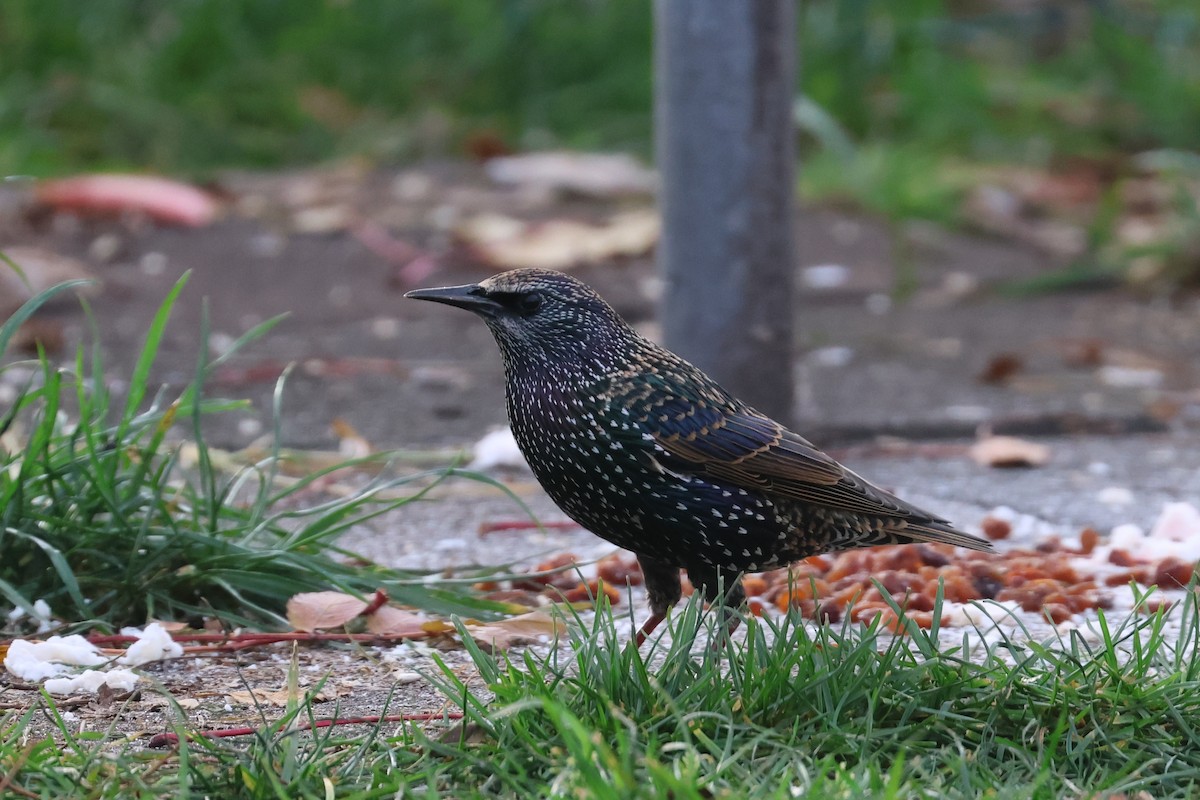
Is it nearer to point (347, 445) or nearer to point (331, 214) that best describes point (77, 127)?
point (331, 214)

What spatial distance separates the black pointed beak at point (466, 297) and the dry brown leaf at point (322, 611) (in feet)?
2.27

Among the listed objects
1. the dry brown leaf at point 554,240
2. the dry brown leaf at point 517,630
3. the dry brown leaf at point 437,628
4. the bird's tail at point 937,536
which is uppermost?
the dry brown leaf at point 554,240

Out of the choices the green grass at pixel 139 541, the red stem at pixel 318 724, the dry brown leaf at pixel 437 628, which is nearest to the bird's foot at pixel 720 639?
the red stem at pixel 318 724

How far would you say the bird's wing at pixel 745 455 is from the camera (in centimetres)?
339

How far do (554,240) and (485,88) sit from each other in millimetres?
2320

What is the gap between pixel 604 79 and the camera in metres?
9.57

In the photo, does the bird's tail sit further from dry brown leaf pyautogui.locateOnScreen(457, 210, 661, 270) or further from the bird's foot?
dry brown leaf pyautogui.locateOnScreen(457, 210, 661, 270)

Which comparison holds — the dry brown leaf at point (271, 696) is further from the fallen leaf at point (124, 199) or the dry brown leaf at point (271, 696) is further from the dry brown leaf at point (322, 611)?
the fallen leaf at point (124, 199)

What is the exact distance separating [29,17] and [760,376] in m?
5.93

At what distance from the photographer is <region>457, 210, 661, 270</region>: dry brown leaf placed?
23.7 ft

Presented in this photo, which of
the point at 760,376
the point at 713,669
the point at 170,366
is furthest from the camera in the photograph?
the point at 170,366

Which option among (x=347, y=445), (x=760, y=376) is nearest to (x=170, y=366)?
(x=347, y=445)

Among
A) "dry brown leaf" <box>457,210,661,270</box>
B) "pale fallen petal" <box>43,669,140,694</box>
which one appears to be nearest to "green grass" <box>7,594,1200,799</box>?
"pale fallen petal" <box>43,669,140,694</box>

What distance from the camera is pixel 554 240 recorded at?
7520 mm
